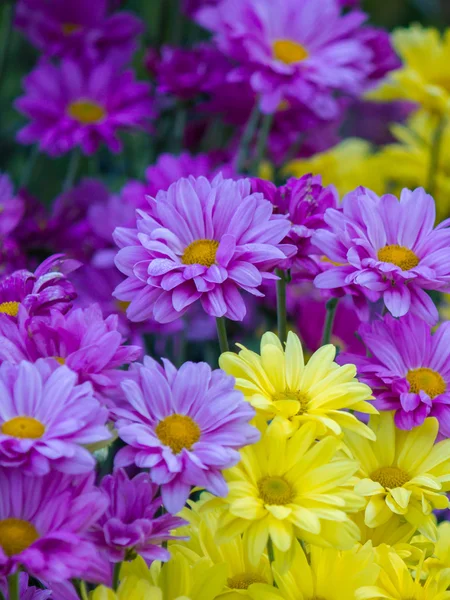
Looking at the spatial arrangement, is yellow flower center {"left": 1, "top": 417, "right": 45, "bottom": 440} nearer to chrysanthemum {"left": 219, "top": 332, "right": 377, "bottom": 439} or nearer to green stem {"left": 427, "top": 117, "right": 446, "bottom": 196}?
chrysanthemum {"left": 219, "top": 332, "right": 377, "bottom": 439}

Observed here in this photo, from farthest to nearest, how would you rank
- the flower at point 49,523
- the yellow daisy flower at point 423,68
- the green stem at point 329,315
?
1. the yellow daisy flower at point 423,68
2. the green stem at point 329,315
3. the flower at point 49,523

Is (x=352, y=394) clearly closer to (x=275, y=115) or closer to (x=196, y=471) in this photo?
(x=196, y=471)

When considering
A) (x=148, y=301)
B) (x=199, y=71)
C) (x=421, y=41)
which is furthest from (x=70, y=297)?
(x=421, y=41)

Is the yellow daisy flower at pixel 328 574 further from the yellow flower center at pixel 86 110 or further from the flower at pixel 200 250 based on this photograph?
the yellow flower center at pixel 86 110

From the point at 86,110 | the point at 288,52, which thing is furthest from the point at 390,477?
the point at 86,110

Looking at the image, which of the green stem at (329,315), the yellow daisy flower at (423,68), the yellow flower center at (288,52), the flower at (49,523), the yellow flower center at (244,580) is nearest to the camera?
the flower at (49,523)

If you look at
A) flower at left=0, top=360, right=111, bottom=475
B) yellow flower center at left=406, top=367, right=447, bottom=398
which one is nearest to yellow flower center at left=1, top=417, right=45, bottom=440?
flower at left=0, top=360, right=111, bottom=475

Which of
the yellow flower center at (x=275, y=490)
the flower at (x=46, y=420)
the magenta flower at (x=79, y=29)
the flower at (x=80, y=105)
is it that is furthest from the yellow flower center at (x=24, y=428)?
the magenta flower at (x=79, y=29)
